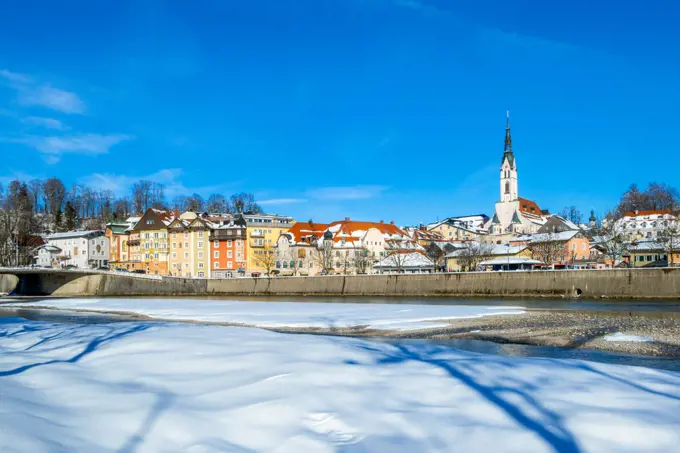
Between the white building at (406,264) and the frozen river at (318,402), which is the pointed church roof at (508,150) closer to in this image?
the white building at (406,264)

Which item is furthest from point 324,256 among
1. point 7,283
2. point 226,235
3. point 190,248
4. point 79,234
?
point 79,234

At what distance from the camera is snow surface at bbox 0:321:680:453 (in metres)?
6.22

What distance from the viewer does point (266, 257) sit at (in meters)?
88.8

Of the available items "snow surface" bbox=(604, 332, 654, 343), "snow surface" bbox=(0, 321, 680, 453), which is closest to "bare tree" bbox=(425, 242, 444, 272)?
"snow surface" bbox=(604, 332, 654, 343)

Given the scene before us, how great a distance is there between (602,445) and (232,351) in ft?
24.5

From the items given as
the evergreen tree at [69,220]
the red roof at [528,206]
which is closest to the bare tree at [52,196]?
the evergreen tree at [69,220]

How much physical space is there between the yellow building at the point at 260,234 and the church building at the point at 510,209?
55.4m

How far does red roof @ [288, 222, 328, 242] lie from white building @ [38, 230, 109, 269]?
41226 millimetres

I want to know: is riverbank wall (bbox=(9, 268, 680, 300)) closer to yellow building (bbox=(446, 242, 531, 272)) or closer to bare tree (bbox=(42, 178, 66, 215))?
yellow building (bbox=(446, 242, 531, 272))

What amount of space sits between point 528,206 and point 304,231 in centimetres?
7684

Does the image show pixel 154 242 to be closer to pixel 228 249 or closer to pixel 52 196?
pixel 228 249

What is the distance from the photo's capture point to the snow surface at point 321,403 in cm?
622

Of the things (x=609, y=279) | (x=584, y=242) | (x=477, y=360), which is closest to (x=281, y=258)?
(x=584, y=242)

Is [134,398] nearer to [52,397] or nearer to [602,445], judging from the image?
[52,397]
